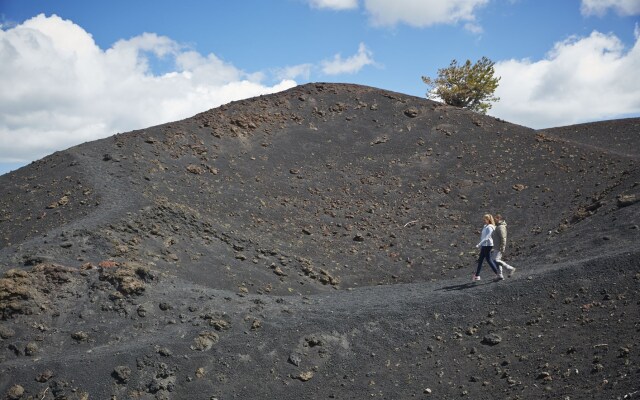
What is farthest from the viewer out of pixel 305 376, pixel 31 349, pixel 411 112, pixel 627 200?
pixel 411 112

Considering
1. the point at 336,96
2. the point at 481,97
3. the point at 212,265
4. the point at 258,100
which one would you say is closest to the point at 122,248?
the point at 212,265

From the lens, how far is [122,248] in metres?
13.1

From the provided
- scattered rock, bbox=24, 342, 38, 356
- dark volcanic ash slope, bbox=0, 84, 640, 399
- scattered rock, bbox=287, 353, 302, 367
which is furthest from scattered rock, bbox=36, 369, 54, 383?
scattered rock, bbox=287, 353, 302, 367

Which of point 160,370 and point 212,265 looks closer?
point 160,370

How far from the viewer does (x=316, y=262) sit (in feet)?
55.0

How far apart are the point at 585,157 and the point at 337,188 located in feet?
36.1

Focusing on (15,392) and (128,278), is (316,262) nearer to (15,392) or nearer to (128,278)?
(128,278)

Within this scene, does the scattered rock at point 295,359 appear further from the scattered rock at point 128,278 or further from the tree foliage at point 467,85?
the tree foliage at point 467,85

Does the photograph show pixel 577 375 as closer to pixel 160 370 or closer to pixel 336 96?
pixel 160 370

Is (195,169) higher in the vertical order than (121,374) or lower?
higher

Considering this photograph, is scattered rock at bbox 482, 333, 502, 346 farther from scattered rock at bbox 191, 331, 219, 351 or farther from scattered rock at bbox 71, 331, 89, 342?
scattered rock at bbox 71, 331, 89, 342

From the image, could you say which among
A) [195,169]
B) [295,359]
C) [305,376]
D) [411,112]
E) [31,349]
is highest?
[411,112]

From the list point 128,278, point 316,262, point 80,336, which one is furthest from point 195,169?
point 80,336

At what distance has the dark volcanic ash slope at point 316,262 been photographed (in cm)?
887
